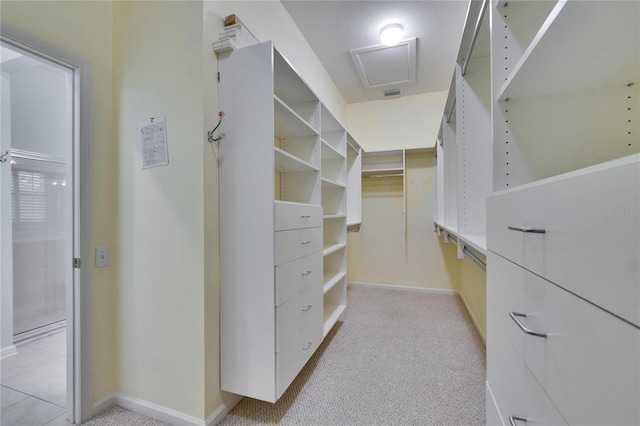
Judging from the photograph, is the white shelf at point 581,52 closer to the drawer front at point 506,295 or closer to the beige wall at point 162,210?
the drawer front at point 506,295

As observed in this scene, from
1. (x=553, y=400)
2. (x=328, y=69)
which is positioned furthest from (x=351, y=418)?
(x=328, y=69)

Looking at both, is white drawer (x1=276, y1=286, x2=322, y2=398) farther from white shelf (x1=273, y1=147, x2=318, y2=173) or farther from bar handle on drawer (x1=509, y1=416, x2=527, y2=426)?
bar handle on drawer (x1=509, y1=416, x2=527, y2=426)

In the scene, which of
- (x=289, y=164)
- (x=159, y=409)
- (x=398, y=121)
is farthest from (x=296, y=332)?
(x=398, y=121)

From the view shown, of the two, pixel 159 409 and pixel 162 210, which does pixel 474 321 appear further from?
pixel 162 210

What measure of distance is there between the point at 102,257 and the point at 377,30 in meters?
2.97

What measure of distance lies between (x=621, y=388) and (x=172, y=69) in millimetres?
2008

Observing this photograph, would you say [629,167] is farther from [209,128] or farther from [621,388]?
[209,128]

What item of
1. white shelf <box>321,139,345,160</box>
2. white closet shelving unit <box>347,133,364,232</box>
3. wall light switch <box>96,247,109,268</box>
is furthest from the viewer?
white closet shelving unit <box>347,133,364,232</box>

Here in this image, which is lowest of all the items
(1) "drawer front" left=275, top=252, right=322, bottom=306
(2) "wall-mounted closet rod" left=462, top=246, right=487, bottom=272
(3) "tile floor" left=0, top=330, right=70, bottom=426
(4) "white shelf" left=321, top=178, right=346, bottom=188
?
(3) "tile floor" left=0, top=330, right=70, bottom=426

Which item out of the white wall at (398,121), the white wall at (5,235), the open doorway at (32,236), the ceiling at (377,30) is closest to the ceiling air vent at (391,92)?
the white wall at (398,121)

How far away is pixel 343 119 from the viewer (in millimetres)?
3945

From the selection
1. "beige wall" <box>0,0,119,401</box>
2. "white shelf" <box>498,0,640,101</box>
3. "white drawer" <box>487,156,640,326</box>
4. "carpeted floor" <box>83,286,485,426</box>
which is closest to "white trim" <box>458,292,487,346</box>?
"carpeted floor" <box>83,286,485,426</box>

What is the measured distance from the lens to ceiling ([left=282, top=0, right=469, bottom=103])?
2.25m

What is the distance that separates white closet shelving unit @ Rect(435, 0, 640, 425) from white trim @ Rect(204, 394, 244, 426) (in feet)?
4.48
